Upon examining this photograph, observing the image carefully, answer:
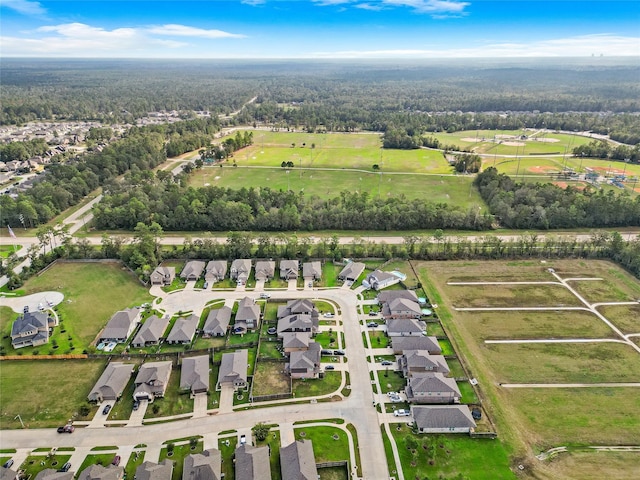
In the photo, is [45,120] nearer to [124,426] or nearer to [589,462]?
[124,426]

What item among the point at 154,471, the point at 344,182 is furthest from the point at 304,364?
the point at 344,182

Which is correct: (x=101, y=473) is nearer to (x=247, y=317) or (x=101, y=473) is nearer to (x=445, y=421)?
(x=247, y=317)

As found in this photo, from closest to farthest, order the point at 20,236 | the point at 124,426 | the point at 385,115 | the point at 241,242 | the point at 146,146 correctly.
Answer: the point at 124,426 < the point at 241,242 < the point at 20,236 < the point at 146,146 < the point at 385,115

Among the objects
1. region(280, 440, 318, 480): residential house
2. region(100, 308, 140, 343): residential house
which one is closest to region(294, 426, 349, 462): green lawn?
region(280, 440, 318, 480): residential house

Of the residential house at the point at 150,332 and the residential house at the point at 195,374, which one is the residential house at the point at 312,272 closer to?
the residential house at the point at 150,332

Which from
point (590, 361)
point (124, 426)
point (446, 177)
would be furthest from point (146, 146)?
point (590, 361)

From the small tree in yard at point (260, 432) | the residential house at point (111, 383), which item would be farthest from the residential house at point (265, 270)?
the small tree in yard at point (260, 432)
